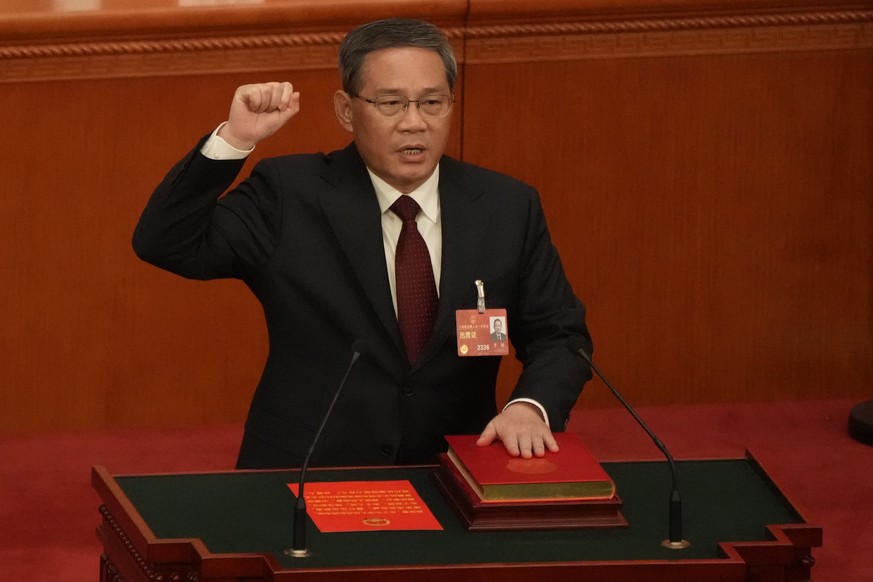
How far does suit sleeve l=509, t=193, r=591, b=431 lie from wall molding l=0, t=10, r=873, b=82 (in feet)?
5.62

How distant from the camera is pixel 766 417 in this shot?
5133 mm

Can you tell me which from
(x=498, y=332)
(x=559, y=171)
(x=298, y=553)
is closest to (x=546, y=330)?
(x=498, y=332)

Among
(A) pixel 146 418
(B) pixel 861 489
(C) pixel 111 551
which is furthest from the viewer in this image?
(A) pixel 146 418

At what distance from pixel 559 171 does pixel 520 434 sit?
2318mm

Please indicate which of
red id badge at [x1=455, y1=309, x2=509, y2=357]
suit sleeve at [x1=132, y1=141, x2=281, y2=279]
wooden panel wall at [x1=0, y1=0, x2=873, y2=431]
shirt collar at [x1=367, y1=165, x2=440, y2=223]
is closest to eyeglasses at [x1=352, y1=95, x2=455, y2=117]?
shirt collar at [x1=367, y1=165, x2=440, y2=223]

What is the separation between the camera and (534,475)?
2.66 meters

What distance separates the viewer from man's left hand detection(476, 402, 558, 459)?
279 centimetres

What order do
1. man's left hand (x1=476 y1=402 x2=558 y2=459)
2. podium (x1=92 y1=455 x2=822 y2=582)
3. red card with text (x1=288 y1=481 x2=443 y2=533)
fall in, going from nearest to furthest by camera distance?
podium (x1=92 y1=455 x2=822 y2=582) → red card with text (x1=288 y1=481 x2=443 y2=533) → man's left hand (x1=476 y1=402 x2=558 y2=459)

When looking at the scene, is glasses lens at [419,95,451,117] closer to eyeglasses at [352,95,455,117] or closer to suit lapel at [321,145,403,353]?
eyeglasses at [352,95,455,117]

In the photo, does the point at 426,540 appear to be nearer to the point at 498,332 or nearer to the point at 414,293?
the point at 498,332

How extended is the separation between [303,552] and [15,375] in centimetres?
257

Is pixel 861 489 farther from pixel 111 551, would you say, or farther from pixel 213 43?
pixel 111 551

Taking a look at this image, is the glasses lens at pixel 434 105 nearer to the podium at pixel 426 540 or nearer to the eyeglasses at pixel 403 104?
the eyeglasses at pixel 403 104

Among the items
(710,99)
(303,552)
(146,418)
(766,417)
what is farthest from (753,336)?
(303,552)
